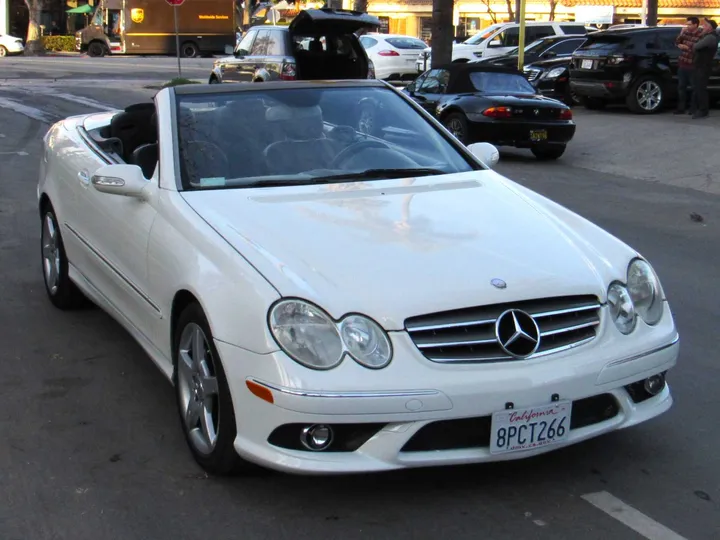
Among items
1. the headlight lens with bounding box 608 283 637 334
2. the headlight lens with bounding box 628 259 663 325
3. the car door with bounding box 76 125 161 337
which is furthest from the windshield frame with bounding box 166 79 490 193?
the headlight lens with bounding box 608 283 637 334

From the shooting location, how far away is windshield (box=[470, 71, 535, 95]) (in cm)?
1461

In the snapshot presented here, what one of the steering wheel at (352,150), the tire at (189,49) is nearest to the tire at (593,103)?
the steering wheel at (352,150)

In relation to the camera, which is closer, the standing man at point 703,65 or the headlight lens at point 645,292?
the headlight lens at point 645,292

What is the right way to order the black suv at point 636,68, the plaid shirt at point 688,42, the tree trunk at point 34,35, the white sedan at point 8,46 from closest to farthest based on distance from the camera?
the plaid shirt at point 688,42
the black suv at point 636,68
the white sedan at point 8,46
the tree trunk at point 34,35

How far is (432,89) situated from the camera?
49.8 ft

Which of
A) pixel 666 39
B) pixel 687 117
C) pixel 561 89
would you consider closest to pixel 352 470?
pixel 687 117

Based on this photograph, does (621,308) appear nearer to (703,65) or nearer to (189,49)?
(703,65)

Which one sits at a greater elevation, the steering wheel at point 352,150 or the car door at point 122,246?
the steering wheel at point 352,150

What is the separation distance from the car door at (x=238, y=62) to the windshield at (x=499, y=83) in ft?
19.1

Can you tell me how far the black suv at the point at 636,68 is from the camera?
61.5 ft

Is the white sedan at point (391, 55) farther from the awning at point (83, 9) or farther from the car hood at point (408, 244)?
the awning at point (83, 9)

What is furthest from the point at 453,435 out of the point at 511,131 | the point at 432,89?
the point at 432,89

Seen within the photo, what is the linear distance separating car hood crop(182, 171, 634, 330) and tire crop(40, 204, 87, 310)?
2.03m

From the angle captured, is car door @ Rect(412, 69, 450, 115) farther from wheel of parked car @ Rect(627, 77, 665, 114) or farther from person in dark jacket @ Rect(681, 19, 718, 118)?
wheel of parked car @ Rect(627, 77, 665, 114)
